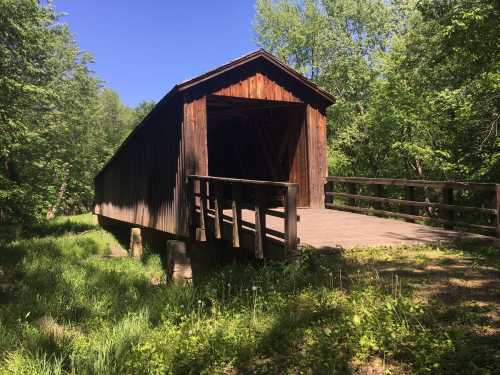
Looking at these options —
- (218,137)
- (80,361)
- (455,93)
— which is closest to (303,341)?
(80,361)

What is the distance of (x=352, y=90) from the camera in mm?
24562

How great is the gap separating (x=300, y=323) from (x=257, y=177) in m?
11.0

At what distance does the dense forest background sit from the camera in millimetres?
12898

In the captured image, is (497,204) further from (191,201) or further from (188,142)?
(188,142)

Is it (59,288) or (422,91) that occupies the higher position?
(422,91)

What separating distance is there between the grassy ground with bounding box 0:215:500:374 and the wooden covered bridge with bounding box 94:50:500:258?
99 cm

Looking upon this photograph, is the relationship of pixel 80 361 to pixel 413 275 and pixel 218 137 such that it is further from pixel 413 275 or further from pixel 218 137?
pixel 218 137

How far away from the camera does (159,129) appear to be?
12086mm

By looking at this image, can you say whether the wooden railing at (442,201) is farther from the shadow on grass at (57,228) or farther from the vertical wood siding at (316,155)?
the shadow on grass at (57,228)

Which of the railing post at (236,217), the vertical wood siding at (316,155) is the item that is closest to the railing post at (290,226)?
the railing post at (236,217)

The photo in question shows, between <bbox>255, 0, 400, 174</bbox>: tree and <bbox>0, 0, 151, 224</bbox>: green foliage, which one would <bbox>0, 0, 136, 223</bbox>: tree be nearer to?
<bbox>0, 0, 151, 224</bbox>: green foliage

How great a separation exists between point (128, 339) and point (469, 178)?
41.8 ft

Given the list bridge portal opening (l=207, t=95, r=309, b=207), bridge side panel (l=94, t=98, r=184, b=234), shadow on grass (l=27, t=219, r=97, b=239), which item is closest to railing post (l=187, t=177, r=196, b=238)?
bridge side panel (l=94, t=98, r=184, b=234)

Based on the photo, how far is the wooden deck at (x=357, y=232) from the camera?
7117 millimetres
